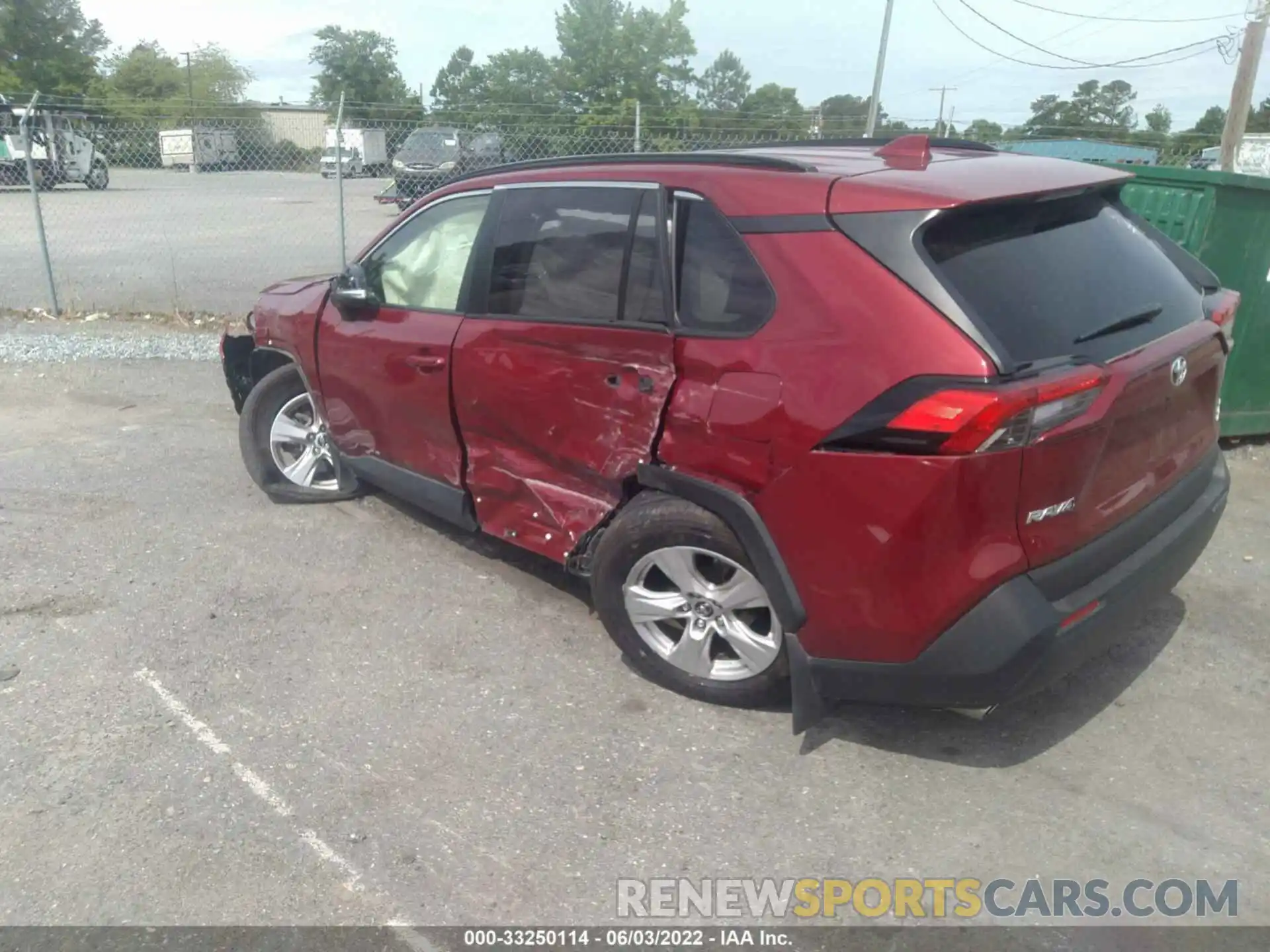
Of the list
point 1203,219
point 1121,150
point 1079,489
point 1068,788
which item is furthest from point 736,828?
point 1121,150

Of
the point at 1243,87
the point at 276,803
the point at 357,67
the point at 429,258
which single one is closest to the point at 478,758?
the point at 276,803

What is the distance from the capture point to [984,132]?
62.1 feet

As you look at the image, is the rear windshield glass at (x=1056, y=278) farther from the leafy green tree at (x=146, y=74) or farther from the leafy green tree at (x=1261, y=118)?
the leafy green tree at (x=146, y=74)

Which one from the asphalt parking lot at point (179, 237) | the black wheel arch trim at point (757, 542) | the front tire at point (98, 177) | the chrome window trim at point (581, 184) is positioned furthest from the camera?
the front tire at point (98, 177)

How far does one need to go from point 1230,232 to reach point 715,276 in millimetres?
4095

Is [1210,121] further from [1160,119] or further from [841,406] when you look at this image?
[841,406]

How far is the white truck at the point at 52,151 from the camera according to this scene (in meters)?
10.5

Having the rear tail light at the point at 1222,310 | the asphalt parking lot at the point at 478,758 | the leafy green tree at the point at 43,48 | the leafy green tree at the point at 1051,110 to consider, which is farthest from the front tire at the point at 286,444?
the leafy green tree at the point at 43,48

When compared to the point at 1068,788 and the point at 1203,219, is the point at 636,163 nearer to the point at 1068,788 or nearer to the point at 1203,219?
the point at 1068,788

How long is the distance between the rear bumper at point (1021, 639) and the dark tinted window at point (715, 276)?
39.4 inches

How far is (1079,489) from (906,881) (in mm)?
1171

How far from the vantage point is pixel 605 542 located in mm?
3586

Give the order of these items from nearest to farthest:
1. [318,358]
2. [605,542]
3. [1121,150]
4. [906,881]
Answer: [906,881]
[605,542]
[318,358]
[1121,150]

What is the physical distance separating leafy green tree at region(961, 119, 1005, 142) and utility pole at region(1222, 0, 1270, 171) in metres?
5.27
